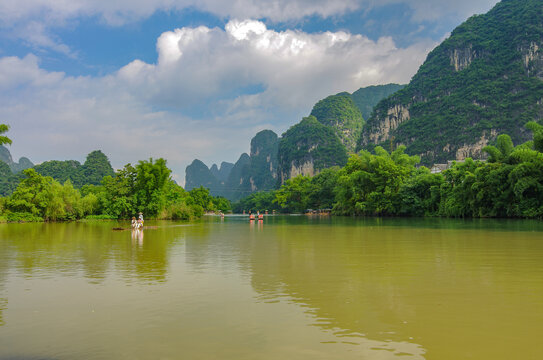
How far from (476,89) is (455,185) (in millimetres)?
89964

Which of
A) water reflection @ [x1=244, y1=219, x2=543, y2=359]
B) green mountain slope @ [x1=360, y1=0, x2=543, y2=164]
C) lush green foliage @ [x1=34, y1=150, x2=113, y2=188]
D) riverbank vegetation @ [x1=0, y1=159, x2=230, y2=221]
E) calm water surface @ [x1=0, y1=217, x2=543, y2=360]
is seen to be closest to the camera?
calm water surface @ [x1=0, y1=217, x2=543, y2=360]

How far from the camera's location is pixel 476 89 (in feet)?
395

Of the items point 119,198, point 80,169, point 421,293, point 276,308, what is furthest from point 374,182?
point 80,169

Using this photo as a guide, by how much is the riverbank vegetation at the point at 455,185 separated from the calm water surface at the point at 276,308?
28.6 meters

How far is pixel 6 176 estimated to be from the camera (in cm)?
12756

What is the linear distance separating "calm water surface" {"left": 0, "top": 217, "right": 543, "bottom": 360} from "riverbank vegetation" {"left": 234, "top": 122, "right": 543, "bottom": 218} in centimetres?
2856

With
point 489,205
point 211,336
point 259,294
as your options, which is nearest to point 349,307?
point 259,294

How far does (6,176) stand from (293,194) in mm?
95288

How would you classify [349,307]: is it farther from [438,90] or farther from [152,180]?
[438,90]

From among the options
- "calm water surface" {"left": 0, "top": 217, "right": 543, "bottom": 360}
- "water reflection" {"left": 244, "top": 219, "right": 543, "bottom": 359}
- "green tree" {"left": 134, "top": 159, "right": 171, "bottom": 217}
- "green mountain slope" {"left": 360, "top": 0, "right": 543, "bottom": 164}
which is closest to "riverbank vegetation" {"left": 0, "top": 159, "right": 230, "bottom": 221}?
"green tree" {"left": 134, "top": 159, "right": 171, "bottom": 217}

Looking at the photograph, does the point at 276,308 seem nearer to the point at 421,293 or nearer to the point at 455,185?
the point at 421,293

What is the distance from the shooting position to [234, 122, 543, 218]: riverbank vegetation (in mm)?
35375

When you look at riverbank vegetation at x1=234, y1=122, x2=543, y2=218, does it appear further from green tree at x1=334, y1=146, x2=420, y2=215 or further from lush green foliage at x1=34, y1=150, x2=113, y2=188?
lush green foliage at x1=34, y1=150, x2=113, y2=188

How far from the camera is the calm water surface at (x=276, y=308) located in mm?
4438
